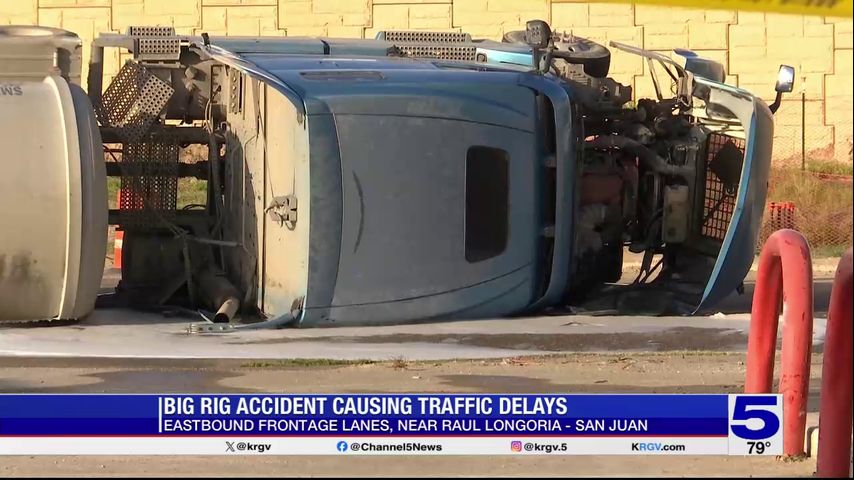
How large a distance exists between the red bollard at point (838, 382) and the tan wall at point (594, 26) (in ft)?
59.9

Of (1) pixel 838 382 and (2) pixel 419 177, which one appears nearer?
(1) pixel 838 382

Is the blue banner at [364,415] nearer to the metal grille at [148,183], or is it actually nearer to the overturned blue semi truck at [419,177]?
the overturned blue semi truck at [419,177]

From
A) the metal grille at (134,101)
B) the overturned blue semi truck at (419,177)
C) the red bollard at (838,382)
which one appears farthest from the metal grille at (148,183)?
the red bollard at (838,382)

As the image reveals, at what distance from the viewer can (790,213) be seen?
18.5 meters

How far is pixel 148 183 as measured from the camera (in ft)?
41.3

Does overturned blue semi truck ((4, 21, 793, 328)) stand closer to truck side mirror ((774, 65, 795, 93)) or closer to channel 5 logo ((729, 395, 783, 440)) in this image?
truck side mirror ((774, 65, 795, 93))

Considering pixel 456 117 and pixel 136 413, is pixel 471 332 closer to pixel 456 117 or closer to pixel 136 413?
pixel 456 117

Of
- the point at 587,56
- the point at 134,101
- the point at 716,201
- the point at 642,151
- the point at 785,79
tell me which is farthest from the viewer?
the point at 134,101

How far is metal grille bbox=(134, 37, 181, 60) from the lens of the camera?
1262 centimetres

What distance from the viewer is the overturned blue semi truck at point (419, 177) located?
1088cm

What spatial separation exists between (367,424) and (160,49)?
6926 mm

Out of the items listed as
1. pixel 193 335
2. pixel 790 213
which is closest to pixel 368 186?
pixel 193 335

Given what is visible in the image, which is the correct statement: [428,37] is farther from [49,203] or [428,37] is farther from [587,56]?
[49,203]

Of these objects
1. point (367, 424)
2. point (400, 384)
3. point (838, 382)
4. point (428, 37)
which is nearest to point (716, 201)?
point (428, 37)
